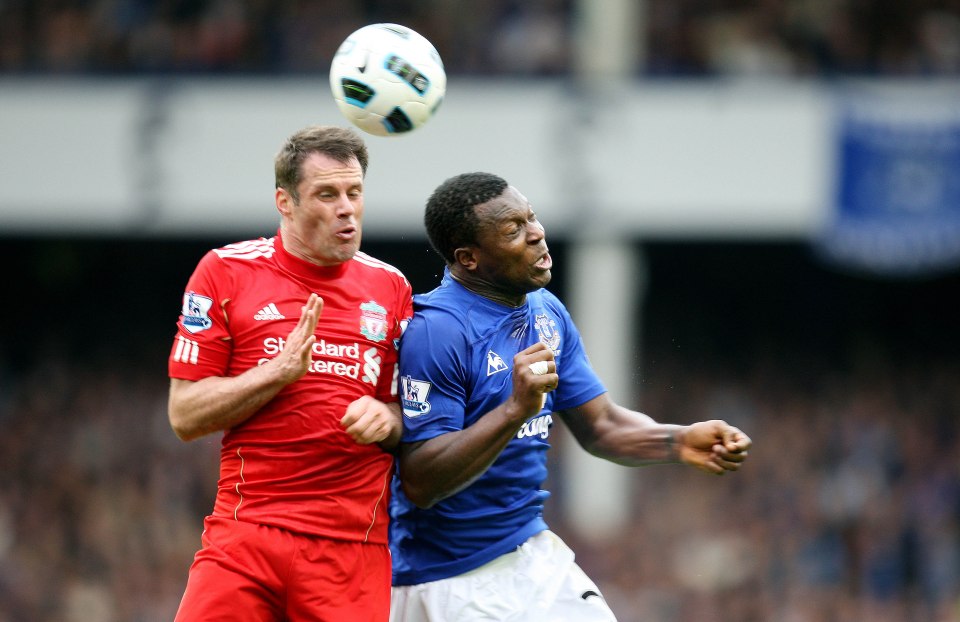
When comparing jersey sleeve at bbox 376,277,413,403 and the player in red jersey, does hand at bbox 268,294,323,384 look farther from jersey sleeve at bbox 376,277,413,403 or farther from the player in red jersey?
jersey sleeve at bbox 376,277,413,403

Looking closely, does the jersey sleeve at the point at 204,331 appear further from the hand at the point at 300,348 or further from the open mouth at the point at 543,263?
the open mouth at the point at 543,263

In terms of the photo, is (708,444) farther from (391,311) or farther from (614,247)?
(614,247)

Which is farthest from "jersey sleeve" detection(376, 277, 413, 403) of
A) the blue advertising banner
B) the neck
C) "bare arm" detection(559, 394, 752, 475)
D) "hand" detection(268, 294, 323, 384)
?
the blue advertising banner

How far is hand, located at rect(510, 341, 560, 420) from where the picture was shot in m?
4.40

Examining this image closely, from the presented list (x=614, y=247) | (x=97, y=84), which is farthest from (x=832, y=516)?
(x=97, y=84)

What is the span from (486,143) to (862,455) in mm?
5007

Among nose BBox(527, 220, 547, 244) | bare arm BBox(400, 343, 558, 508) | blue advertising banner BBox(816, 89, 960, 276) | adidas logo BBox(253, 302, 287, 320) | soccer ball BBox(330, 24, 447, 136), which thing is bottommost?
bare arm BBox(400, 343, 558, 508)

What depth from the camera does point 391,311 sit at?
483 cm

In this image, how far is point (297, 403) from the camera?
4.60m

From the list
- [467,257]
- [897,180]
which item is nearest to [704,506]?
[897,180]

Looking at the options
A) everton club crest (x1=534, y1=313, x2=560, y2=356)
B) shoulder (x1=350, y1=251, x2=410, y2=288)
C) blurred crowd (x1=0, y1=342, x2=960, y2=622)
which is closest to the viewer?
shoulder (x1=350, y1=251, x2=410, y2=288)

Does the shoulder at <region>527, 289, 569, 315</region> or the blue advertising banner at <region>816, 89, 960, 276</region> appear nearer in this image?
the shoulder at <region>527, 289, 569, 315</region>

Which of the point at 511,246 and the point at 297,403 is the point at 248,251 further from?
the point at 511,246

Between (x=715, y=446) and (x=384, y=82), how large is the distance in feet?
5.79
